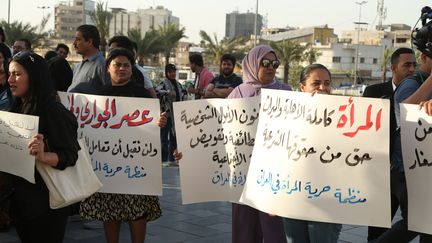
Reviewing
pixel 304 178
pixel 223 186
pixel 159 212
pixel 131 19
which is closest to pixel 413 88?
pixel 304 178

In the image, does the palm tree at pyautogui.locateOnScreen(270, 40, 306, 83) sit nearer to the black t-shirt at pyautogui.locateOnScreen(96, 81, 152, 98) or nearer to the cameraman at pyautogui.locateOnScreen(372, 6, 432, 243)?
the black t-shirt at pyautogui.locateOnScreen(96, 81, 152, 98)

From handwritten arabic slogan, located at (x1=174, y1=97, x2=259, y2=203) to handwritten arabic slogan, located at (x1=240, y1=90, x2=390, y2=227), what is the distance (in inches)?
18.9

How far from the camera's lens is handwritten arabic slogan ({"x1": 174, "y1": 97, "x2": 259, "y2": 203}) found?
3.86 metres

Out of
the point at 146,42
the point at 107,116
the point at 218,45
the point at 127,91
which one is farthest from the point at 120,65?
the point at 218,45

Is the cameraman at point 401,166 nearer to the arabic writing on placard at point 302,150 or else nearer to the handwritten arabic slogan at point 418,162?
the handwritten arabic slogan at point 418,162

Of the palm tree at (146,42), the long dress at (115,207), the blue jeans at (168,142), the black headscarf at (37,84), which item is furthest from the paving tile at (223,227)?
the palm tree at (146,42)

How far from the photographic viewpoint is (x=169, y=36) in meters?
46.5

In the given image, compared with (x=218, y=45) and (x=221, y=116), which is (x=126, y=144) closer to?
(x=221, y=116)

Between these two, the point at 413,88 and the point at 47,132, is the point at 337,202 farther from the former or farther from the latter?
the point at 47,132

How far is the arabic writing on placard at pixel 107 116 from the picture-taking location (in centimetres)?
415

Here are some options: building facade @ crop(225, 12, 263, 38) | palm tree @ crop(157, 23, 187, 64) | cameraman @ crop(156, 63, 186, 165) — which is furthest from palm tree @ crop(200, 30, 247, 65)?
building facade @ crop(225, 12, 263, 38)

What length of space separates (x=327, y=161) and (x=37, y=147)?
1503 millimetres

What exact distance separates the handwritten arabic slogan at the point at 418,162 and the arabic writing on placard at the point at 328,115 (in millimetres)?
192

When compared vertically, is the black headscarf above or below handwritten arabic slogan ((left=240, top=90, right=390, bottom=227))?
above
